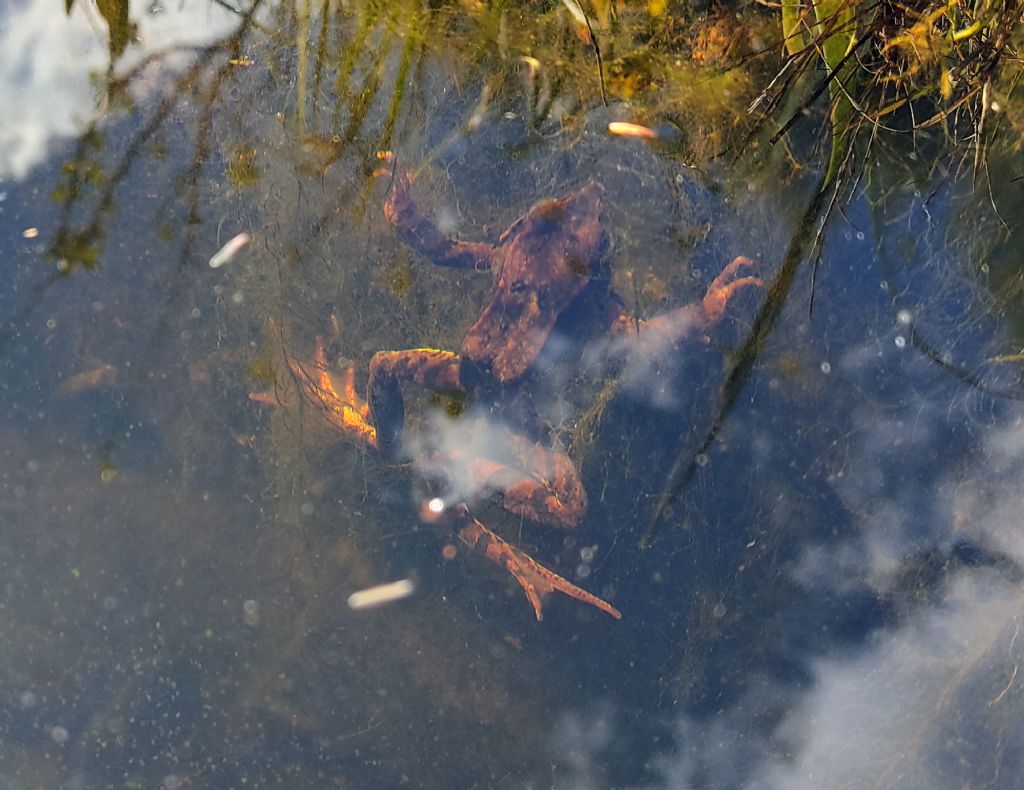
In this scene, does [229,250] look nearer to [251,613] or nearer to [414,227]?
[414,227]

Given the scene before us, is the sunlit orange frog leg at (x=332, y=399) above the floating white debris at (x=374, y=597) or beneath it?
above

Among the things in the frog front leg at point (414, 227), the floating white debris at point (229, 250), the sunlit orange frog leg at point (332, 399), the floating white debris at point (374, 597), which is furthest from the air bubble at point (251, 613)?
the frog front leg at point (414, 227)

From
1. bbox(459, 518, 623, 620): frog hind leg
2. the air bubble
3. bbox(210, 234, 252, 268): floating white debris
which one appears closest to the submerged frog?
bbox(459, 518, 623, 620): frog hind leg

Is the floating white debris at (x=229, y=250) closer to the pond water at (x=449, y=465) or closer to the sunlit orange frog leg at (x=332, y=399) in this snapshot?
the pond water at (x=449, y=465)

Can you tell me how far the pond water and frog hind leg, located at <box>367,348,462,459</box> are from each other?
0.06 metres

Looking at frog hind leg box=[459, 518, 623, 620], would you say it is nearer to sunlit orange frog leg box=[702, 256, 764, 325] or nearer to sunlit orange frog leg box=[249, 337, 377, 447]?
sunlit orange frog leg box=[249, 337, 377, 447]

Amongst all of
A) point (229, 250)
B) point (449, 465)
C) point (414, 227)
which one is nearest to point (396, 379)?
point (449, 465)

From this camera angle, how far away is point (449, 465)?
2.91 meters

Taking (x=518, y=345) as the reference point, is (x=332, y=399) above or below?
below

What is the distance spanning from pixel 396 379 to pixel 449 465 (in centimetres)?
43

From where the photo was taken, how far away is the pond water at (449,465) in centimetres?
287

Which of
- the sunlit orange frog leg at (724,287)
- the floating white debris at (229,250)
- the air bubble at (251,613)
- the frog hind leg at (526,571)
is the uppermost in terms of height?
the floating white debris at (229,250)

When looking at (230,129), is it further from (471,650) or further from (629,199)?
(471,650)

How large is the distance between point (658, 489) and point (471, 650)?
105 centimetres
